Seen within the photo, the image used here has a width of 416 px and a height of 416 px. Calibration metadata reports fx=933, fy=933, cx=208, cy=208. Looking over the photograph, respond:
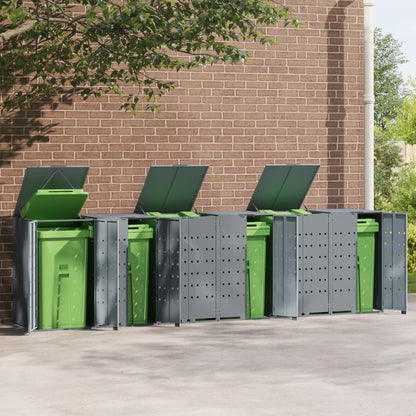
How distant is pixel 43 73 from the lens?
1036cm

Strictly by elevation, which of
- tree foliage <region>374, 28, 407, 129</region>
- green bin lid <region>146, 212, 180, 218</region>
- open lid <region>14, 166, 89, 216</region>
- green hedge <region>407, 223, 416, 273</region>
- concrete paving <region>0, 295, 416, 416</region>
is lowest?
concrete paving <region>0, 295, 416, 416</region>

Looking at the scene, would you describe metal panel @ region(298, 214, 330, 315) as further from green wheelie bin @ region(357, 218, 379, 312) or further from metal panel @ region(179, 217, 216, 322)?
metal panel @ region(179, 217, 216, 322)

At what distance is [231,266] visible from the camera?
34.3 ft

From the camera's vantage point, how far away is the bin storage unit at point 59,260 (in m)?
9.77

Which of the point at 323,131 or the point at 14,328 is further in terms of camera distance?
the point at 323,131

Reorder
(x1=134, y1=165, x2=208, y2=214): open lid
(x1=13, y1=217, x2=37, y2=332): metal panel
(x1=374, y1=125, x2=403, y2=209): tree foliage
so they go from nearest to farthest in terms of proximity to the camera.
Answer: (x1=13, y1=217, x2=37, y2=332): metal panel → (x1=134, y1=165, x2=208, y2=214): open lid → (x1=374, y1=125, x2=403, y2=209): tree foliage

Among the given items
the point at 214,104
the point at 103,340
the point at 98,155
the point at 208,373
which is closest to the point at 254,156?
the point at 214,104

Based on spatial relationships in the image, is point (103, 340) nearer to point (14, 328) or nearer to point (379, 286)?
point (14, 328)

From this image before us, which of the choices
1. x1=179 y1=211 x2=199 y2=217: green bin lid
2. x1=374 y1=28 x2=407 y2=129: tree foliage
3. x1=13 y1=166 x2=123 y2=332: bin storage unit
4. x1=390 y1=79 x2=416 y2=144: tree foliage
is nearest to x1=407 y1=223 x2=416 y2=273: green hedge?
x1=390 y1=79 x2=416 y2=144: tree foliage

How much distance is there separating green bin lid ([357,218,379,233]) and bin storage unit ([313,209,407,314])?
73 mm

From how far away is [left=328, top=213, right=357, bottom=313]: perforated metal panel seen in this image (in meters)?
10.8

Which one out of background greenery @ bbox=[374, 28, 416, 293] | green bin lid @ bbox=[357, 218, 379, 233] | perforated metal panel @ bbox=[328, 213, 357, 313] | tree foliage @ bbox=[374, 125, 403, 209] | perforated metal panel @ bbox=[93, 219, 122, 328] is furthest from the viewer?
tree foliage @ bbox=[374, 125, 403, 209]

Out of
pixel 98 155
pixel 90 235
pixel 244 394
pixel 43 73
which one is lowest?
pixel 244 394

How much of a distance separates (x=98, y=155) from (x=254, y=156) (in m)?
2.06
